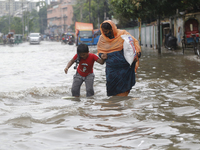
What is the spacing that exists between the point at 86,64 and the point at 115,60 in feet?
2.01

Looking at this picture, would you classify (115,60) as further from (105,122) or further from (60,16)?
(60,16)

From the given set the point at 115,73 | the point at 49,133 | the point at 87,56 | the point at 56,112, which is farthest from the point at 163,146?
the point at 87,56

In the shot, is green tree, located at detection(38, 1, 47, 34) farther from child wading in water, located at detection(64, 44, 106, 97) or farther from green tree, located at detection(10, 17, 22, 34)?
child wading in water, located at detection(64, 44, 106, 97)

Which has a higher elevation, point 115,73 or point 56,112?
point 115,73

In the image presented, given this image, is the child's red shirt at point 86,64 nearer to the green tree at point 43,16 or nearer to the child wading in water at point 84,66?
the child wading in water at point 84,66

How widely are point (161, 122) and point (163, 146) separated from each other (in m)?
0.97

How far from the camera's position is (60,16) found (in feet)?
411

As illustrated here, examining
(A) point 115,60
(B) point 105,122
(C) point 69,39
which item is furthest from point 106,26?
(C) point 69,39

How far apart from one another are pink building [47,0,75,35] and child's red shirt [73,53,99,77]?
105134mm

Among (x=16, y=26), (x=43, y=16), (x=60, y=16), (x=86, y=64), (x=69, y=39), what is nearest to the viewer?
(x=86, y=64)

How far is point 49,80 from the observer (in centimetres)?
991

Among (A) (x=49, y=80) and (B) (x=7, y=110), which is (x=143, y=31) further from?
(B) (x=7, y=110)

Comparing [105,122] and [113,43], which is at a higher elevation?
[113,43]

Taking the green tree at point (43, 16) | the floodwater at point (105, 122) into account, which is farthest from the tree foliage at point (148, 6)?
the green tree at point (43, 16)
